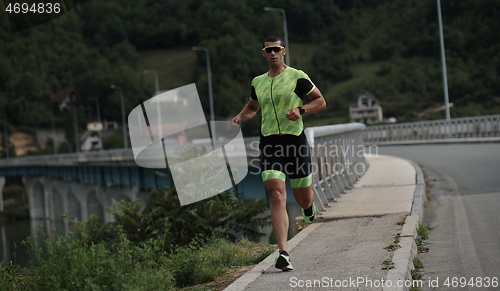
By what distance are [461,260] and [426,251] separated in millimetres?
559

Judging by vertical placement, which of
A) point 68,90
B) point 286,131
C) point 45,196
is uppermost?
point 68,90

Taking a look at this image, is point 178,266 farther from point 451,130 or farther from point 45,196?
point 45,196

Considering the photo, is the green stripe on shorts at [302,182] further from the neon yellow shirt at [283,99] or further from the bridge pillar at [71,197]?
Result: the bridge pillar at [71,197]

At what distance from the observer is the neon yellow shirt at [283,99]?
234 inches

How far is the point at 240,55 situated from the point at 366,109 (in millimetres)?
38643

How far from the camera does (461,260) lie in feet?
20.6

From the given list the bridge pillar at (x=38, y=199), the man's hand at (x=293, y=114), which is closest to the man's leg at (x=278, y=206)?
the man's hand at (x=293, y=114)

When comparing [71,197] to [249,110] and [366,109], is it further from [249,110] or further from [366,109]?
[249,110]

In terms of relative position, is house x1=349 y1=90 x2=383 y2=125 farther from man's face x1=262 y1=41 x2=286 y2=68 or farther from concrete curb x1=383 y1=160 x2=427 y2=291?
man's face x1=262 y1=41 x2=286 y2=68

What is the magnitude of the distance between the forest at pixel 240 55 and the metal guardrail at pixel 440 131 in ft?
117

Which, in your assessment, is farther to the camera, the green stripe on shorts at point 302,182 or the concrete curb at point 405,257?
the green stripe on shorts at point 302,182

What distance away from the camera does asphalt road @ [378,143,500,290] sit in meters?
5.77

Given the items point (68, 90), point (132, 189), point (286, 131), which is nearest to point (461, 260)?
point (286, 131)

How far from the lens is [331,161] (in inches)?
456
